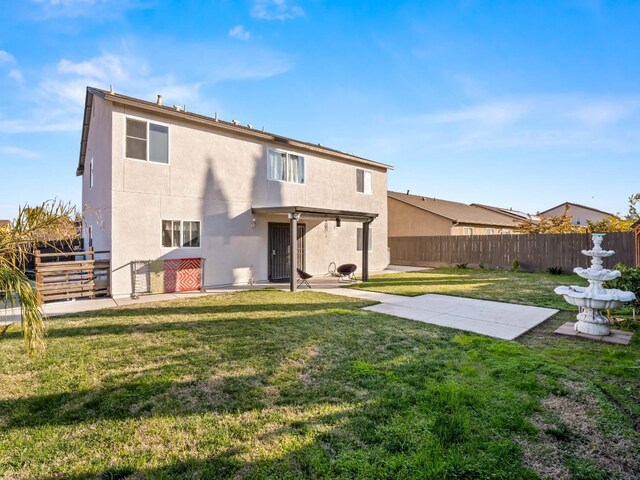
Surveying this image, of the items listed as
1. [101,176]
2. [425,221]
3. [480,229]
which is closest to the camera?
[101,176]

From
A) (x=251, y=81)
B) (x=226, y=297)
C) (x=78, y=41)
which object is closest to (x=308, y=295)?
(x=226, y=297)

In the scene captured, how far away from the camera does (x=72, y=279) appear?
30.1 feet

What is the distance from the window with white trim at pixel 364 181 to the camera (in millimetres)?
17359

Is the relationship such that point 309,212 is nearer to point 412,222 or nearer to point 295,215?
point 295,215

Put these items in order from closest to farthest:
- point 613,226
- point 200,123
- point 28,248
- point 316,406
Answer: point 316,406
point 28,248
point 200,123
point 613,226

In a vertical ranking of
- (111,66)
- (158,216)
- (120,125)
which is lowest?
(158,216)

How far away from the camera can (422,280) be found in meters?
14.3

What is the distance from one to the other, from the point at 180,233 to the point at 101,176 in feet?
11.2

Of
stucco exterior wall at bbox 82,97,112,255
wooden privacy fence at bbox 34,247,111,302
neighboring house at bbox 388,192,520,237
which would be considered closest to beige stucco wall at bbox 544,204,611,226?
neighboring house at bbox 388,192,520,237

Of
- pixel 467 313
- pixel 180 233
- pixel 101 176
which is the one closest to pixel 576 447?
pixel 467 313

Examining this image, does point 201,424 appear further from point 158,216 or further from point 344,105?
point 344,105

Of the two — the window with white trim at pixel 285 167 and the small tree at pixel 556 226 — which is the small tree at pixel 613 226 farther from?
the window with white trim at pixel 285 167

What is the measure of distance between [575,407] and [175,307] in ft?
26.5

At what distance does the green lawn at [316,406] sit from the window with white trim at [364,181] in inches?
480
